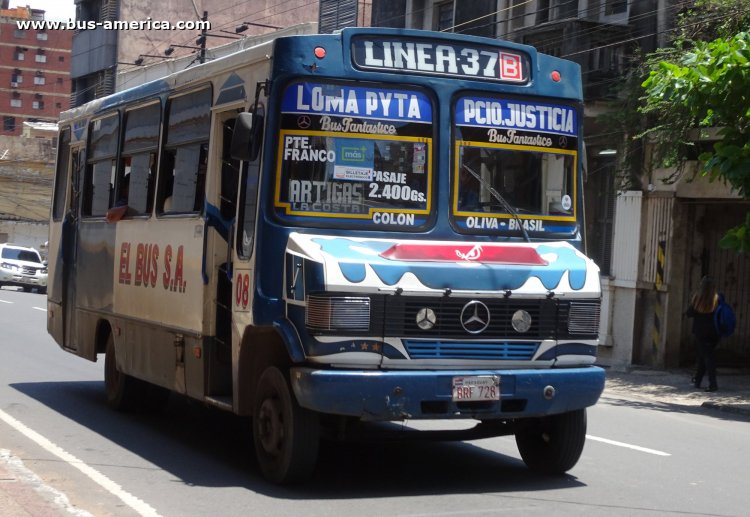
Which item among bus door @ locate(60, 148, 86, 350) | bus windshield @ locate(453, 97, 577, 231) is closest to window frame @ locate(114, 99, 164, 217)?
bus door @ locate(60, 148, 86, 350)

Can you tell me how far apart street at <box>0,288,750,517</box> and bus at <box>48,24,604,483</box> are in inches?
16.9

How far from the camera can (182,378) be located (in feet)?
32.8

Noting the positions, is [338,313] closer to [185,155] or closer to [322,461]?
[322,461]

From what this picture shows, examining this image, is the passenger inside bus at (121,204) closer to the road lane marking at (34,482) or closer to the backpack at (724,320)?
the road lane marking at (34,482)

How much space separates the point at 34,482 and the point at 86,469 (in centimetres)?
70

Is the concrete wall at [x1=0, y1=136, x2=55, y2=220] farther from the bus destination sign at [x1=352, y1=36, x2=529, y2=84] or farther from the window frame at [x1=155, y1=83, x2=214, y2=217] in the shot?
the bus destination sign at [x1=352, y1=36, x2=529, y2=84]

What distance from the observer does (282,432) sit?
328 inches

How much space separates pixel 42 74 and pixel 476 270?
111735mm

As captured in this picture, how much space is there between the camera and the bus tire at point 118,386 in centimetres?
1218

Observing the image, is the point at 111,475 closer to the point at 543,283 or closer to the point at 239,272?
the point at 239,272

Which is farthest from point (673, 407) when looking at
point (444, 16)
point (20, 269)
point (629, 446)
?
point (20, 269)

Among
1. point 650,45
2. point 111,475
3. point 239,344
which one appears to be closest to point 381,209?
point 239,344

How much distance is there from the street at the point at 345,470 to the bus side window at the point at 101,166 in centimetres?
210

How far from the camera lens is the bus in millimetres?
7980
